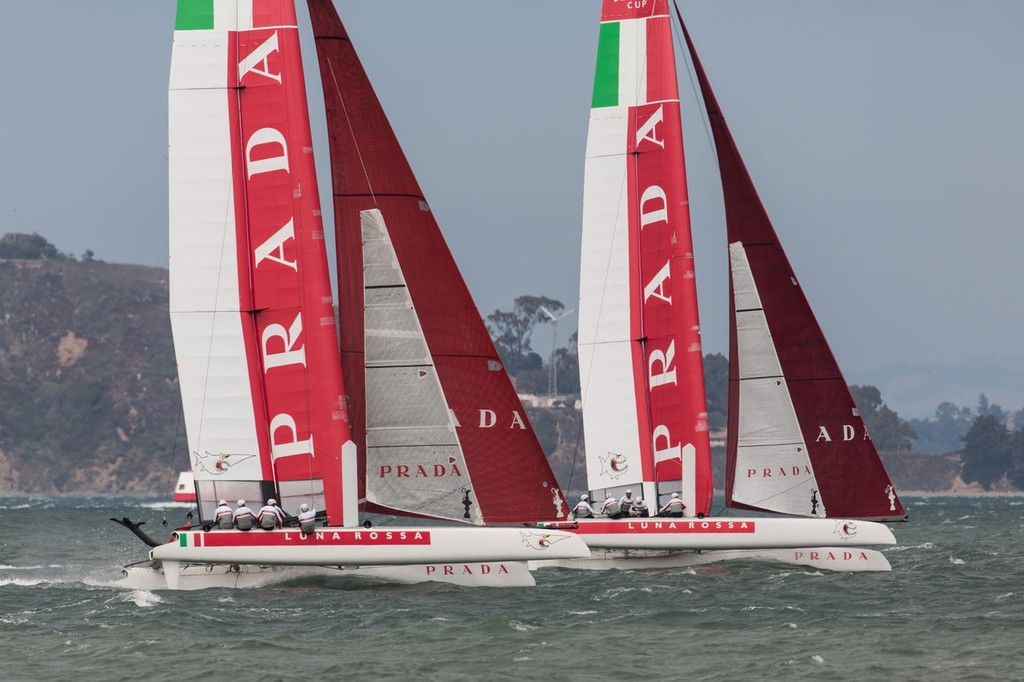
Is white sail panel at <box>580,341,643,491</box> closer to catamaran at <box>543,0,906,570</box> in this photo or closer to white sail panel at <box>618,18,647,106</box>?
catamaran at <box>543,0,906,570</box>

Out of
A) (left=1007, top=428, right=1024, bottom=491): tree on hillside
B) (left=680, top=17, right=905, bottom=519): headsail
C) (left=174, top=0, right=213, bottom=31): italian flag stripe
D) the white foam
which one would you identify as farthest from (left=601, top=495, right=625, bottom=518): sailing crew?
(left=1007, top=428, right=1024, bottom=491): tree on hillside

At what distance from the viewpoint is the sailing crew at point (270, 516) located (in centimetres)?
2603

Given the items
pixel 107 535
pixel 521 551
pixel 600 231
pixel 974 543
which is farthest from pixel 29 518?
pixel 521 551

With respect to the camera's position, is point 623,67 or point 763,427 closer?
point 623,67

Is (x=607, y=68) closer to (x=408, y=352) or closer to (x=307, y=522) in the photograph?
(x=408, y=352)

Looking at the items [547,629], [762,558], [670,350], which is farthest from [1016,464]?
[547,629]

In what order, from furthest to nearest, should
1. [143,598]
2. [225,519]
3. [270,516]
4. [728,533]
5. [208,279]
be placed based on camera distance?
[728,533] → [208,279] → [143,598] → [225,519] → [270,516]

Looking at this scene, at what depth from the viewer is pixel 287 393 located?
2739 centimetres

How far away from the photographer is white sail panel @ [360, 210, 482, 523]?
27.7 m

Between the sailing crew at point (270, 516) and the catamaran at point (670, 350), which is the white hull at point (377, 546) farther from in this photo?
the catamaran at point (670, 350)

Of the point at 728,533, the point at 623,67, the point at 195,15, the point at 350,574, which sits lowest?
the point at 350,574

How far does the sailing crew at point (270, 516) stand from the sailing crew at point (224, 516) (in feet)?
1.43

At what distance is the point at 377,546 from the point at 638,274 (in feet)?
33.0

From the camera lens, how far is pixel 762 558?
31.8m
